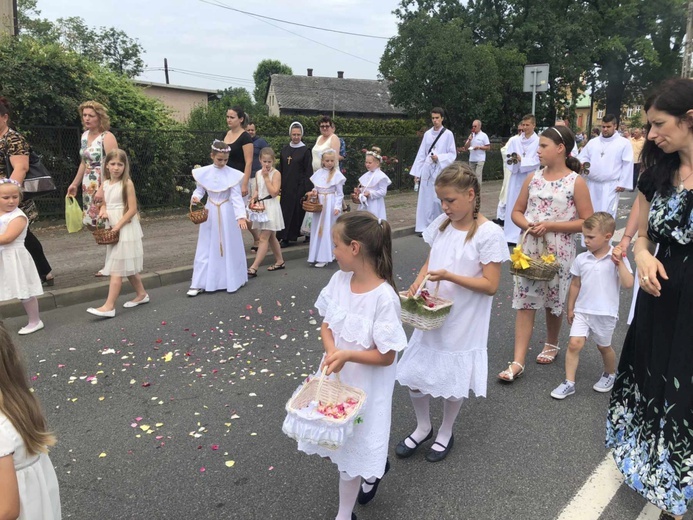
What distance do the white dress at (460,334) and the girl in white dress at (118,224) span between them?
3.90m

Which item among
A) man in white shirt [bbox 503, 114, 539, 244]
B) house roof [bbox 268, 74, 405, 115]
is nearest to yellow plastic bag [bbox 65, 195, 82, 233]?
man in white shirt [bbox 503, 114, 539, 244]

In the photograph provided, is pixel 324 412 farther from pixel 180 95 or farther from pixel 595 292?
pixel 180 95

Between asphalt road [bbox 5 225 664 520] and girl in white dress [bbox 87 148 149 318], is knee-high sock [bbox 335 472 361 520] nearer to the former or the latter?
asphalt road [bbox 5 225 664 520]

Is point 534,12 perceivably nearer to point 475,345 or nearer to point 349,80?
point 475,345

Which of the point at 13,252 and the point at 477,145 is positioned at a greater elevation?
the point at 477,145

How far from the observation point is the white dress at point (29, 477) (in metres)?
1.72

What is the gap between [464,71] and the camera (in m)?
21.4

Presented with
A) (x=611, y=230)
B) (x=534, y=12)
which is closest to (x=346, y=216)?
(x=611, y=230)

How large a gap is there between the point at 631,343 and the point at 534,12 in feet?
104

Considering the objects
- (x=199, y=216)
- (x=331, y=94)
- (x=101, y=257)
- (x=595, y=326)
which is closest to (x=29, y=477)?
(x=595, y=326)

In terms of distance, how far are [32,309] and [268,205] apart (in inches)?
137

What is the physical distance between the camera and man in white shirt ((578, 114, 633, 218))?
27.5ft

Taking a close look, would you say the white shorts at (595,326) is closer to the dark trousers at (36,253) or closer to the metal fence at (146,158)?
the dark trousers at (36,253)

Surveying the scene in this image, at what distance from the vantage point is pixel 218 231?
22.3 feet
